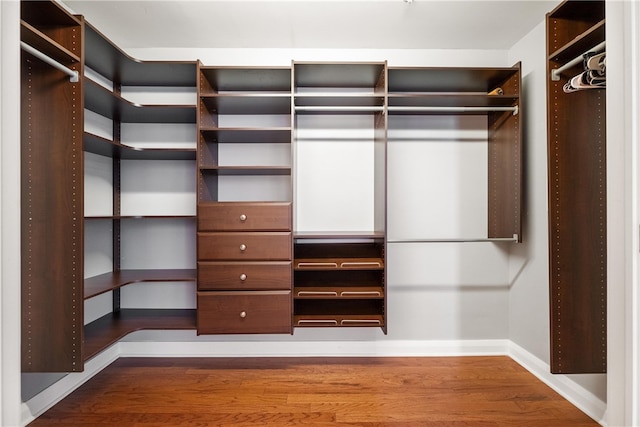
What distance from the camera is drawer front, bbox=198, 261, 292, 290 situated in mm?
2113

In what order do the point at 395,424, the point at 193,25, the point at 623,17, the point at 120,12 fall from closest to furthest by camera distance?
the point at 623,17 < the point at 395,424 < the point at 120,12 < the point at 193,25

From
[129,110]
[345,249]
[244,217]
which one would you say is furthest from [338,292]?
[129,110]

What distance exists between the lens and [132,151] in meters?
2.29

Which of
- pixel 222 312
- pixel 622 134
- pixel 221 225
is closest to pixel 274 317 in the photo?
pixel 222 312

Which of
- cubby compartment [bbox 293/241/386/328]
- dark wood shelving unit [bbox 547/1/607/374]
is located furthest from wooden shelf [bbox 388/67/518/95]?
cubby compartment [bbox 293/241/386/328]

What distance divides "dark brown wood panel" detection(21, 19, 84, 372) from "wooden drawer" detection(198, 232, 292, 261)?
632mm

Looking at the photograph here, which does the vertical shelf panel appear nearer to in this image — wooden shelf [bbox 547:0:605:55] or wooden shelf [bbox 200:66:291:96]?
wooden shelf [bbox 547:0:605:55]

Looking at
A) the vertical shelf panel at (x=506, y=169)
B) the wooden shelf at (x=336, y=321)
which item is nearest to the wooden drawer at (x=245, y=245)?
the wooden shelf at (x=336, y=321)

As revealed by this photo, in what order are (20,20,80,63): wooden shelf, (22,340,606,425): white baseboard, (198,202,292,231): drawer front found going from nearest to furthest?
(20,20,80,63): wooden shelf, (198,202,292,231): drawer front, (22,340,606,425): white baseboard

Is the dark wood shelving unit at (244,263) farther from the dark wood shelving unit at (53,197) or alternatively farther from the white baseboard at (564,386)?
the white baseboard at (564,386)

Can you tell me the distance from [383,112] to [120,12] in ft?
5.47

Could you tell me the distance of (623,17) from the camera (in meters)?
1.03

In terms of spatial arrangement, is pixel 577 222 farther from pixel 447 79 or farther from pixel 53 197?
pixel 53 197

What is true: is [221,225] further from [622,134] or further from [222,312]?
[622,134]
